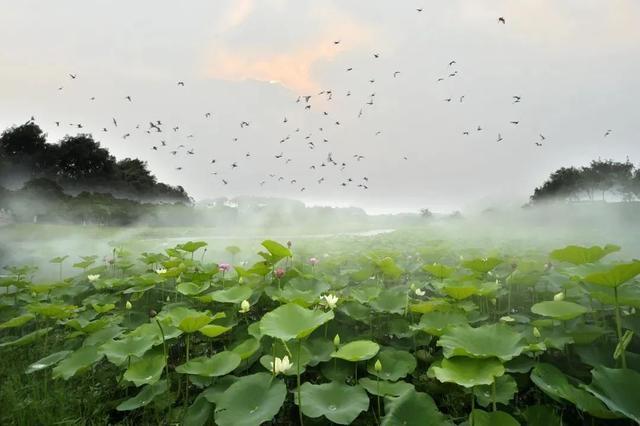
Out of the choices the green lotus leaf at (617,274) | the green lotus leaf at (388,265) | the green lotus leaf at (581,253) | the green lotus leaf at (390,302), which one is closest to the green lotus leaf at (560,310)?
the green lotus leaf at (617,274)

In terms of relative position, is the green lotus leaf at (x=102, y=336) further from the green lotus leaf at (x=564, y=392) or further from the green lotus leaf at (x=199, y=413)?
the green lotus leaf at (x=564, y=392)

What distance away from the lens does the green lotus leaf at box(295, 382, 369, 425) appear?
1.77 meters

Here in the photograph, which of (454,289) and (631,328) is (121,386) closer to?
(454,289)

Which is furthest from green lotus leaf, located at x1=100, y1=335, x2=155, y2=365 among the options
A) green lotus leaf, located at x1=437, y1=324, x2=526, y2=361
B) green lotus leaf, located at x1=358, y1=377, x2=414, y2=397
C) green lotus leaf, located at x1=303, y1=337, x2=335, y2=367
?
green lotus leaf, located at x1=437, y1=324, x2=526, y2=361

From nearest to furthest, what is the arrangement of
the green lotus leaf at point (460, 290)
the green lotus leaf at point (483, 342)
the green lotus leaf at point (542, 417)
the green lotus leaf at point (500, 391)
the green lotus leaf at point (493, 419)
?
the green lotus leaf at point (493, 419) < the green lotus leaf at point (483, 342) < the green lotus leaf at point (542, 417) < the green lotus leaf at point (500, 391) < the green lotus leaf at point (460, 290)

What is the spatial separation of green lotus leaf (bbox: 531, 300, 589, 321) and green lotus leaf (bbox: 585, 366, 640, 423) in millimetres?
417

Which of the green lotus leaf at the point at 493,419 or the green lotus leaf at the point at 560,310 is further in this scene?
the green lotus leaf at the point at 560,310

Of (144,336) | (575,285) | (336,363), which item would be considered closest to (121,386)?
(144,336)

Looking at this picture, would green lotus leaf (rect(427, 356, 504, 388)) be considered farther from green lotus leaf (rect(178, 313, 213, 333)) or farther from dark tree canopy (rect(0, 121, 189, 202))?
dark tree canopy (rect(0, 121, 189, 202))

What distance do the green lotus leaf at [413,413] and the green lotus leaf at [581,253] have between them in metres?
1.45

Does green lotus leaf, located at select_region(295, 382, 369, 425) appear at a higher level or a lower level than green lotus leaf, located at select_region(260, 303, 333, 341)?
lower

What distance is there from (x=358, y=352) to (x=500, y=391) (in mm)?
800

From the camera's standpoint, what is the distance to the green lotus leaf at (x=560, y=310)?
2146 millimetres

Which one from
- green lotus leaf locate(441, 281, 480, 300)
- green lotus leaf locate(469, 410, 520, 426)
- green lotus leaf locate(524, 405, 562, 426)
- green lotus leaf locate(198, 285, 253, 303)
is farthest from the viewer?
green lotus leaf locate(198, 285, 253, 303)
